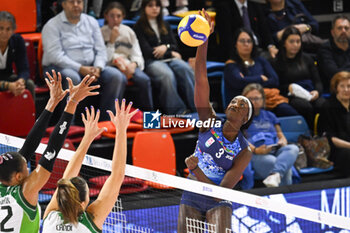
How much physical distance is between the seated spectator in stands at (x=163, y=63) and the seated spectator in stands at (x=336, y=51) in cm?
233

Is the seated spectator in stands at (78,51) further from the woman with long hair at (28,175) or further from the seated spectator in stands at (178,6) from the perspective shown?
the woman with long hair at (28,175)

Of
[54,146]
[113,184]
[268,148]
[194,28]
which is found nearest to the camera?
[113,184]

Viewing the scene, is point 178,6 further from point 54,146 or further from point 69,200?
point 69,200

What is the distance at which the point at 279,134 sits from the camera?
9.13 m

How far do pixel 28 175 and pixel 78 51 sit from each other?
3.84 m

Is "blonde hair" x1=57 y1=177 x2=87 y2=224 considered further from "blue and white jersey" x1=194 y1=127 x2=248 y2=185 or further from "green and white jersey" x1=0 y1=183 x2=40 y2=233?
"blue and white jersey" x1=194 y1=127 x2=248 y2=185

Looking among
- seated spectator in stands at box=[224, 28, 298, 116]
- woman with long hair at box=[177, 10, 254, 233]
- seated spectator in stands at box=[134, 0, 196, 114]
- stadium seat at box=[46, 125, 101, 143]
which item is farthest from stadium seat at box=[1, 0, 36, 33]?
woman with long hair at box=[177, 10, 254, 233]

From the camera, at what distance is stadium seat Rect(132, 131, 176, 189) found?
27.8 feet

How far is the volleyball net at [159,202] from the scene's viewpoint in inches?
249

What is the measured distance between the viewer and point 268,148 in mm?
8977

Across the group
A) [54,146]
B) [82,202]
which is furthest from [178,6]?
[82,202]

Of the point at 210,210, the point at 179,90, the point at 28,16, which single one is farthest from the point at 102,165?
Result: the point at 28,16

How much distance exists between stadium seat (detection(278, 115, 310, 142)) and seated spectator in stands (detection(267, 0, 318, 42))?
5.79ft

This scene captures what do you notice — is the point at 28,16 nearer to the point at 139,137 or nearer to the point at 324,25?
the point at 139,137
